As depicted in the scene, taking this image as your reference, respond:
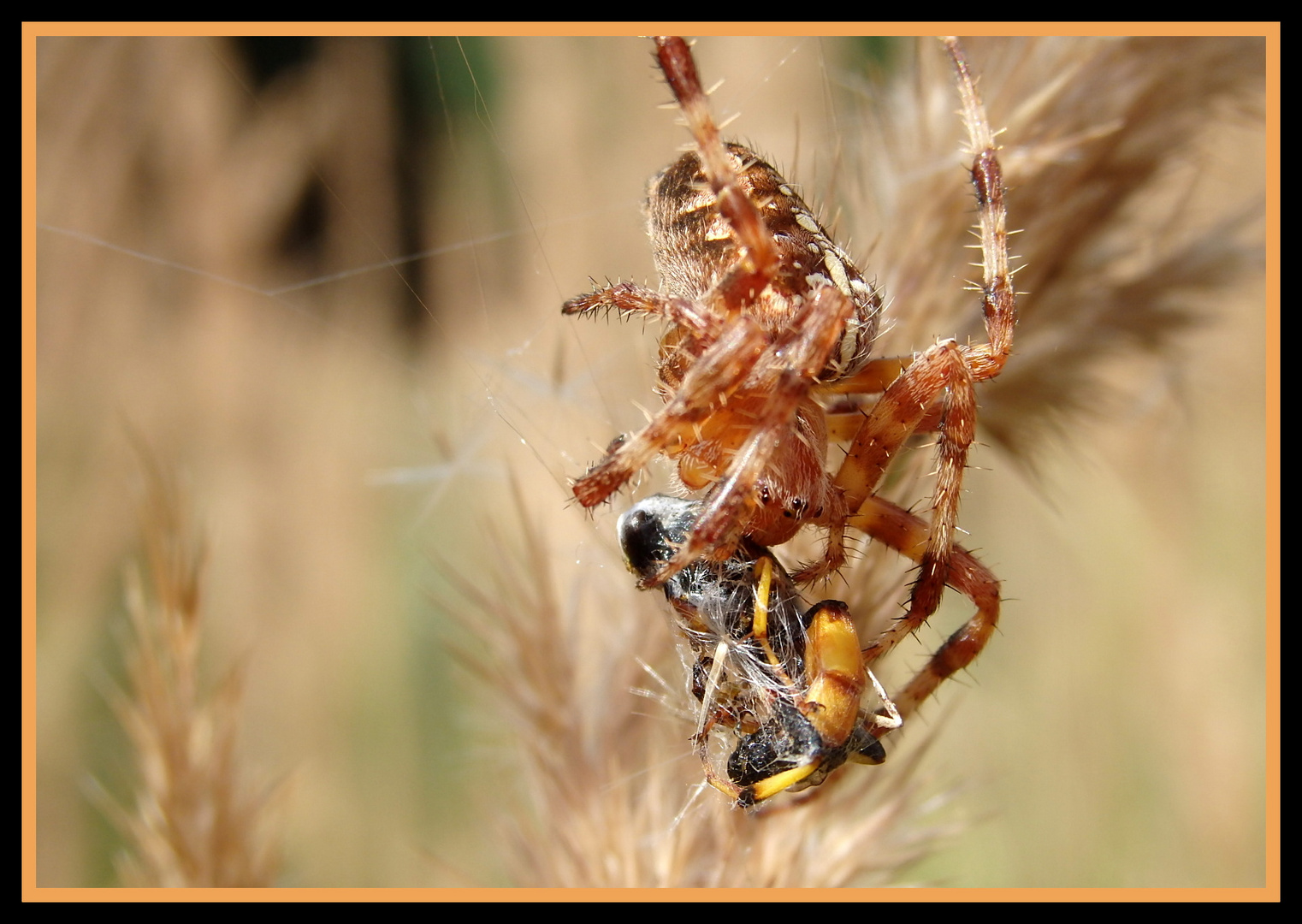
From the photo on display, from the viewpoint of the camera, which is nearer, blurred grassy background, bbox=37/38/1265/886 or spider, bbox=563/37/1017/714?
spider, bbox=563/37/1017/714

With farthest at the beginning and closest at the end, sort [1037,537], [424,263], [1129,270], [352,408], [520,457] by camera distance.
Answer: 1. [352,408]
2. [1037,537]
3. [424,263]
4. [520,457]
5. [1129,270]

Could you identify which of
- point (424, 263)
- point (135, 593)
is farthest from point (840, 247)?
point (424, 263)

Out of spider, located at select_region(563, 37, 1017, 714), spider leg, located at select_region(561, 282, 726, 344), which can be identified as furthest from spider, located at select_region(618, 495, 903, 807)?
spider leg, located at select_region(561, 282, 726, 344)

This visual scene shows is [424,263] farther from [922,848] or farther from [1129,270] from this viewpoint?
[922,848]

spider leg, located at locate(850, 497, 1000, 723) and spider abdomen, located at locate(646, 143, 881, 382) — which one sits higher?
spider abdomen, located at locate(646, 143, 881, 382)

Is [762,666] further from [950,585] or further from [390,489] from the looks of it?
[390,489]

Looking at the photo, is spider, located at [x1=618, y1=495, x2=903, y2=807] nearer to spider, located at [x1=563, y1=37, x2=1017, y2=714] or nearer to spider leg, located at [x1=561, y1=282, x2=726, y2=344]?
spider, located at [x1=563, y1=37, x2=1017, y2=714]

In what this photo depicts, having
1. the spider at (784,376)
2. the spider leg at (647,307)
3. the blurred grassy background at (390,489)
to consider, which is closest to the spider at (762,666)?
the spider at (784,376)
